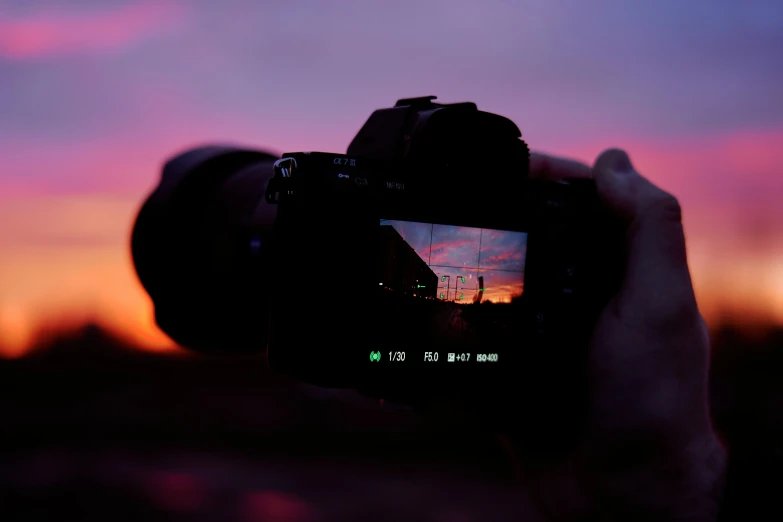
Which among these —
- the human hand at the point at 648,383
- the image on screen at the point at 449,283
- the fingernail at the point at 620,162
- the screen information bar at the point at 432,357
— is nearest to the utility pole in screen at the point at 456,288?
the image on screen at the point at 449,283

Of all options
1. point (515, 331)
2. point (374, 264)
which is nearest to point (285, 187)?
point (374, 264)

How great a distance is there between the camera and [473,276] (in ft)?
6.03

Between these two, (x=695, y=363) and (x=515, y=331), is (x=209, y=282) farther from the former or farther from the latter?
(x=695, y=363)

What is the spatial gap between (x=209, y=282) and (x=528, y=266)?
84 cm

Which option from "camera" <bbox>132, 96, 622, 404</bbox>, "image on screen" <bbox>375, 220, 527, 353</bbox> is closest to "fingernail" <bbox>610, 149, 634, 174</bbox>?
"camera" <bbox>132, 96, 622, 404</bbox>

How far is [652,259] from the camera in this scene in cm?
213

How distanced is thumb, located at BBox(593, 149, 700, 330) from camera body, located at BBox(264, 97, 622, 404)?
0.06 meters

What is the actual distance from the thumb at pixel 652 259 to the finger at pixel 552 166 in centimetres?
27

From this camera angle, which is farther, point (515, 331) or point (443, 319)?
point (515, 331)

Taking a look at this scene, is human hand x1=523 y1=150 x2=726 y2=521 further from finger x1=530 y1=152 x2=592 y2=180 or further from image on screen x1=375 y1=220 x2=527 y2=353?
image on screen x1=375 y1=220 x2=527 y2=353

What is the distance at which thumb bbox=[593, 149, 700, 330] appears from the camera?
6.95 ft

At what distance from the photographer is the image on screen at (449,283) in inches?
68.7

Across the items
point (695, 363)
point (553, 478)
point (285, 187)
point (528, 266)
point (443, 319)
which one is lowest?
point (553, 478)

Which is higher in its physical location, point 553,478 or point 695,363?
point 695,363
